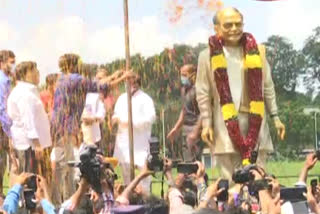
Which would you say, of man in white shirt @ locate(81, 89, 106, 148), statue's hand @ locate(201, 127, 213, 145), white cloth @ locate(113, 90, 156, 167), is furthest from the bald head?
man in white shirt @ locate(81, 89, 106, 148)

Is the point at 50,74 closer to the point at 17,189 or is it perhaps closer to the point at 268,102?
the point at 268,102

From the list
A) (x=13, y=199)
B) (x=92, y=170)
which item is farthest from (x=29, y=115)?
(x=92, y=170)

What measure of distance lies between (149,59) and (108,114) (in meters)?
2.78

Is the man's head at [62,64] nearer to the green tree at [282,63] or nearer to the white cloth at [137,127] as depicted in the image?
the white cloth at [137,127]

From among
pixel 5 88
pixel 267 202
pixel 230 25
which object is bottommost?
pixel 267 202

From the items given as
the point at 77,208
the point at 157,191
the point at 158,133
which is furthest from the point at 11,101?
the point at 77,208

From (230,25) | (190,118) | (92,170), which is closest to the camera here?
(92,170)

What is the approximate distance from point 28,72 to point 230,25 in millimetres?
1845

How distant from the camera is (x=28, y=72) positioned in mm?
10766

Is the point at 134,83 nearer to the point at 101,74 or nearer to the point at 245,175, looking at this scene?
the point at 101,74

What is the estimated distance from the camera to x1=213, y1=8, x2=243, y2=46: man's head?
1041cm

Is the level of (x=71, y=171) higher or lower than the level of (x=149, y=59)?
lower

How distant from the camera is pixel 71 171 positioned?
1112 centimetres

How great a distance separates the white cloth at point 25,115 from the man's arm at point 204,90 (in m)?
1.44
